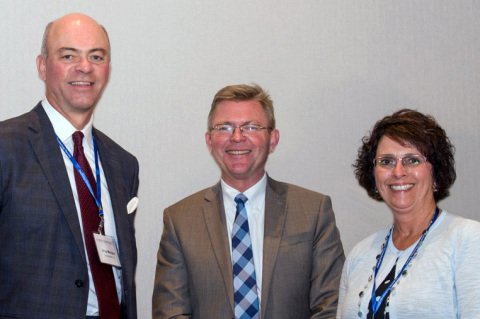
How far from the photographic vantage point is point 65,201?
2512 millimetres

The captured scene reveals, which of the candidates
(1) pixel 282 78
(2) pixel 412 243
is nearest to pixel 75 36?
(1) pixel 282 78

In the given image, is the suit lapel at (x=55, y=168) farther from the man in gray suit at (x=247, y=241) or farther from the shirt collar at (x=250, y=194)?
the shirt collar at (x=250, y=194)

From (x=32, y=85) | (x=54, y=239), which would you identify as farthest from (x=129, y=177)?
(x=32, y=85)

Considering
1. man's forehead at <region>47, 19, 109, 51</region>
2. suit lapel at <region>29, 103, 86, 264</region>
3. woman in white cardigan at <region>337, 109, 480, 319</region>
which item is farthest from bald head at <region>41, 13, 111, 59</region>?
woman in white cardigan at <region>337, 109, 480, 319</region>

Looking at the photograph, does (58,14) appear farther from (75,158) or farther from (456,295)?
(456,295)

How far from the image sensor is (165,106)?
3652 mm

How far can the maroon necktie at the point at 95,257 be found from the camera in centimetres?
253

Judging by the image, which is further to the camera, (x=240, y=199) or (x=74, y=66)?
(x=240, y=199)

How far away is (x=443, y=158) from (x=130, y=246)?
4.77 feet

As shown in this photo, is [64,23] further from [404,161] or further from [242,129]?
[404,161]

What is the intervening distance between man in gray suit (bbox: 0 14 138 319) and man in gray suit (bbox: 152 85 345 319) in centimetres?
27

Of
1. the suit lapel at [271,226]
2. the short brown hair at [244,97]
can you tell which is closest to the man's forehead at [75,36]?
the short brown hair at [244,97]

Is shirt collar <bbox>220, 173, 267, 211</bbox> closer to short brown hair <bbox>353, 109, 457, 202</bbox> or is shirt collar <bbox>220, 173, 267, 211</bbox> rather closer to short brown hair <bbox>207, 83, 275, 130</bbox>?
short brown hair <bbox>207, 83, 275, 130</bbox>

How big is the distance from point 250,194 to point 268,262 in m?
0.41
